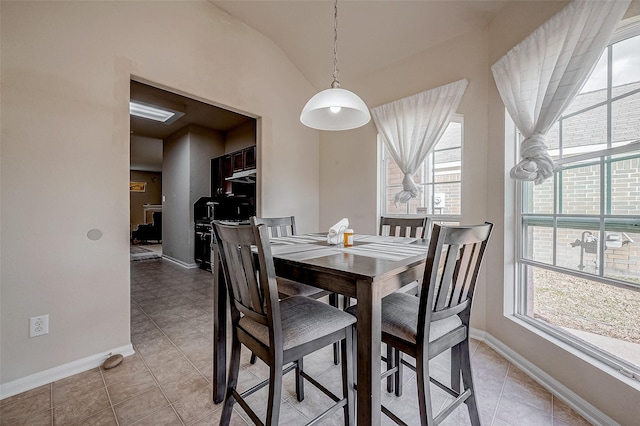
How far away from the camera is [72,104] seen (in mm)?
1845

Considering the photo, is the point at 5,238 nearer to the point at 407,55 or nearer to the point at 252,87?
the point at 252,87

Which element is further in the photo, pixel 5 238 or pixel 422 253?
pixel 5 238

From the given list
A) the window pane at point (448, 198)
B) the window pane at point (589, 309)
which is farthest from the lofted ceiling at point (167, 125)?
the window pane at point (589, 309)

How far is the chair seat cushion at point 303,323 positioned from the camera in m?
1.13

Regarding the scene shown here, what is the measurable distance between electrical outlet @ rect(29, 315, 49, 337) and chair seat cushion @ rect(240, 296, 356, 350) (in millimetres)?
1482

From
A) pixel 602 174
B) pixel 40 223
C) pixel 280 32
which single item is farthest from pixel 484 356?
pixel 280 32

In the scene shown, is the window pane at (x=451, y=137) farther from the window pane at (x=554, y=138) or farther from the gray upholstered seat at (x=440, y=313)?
the gray upholstered seat at (x=440, y=313)

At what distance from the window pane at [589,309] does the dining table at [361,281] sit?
41.8 inches

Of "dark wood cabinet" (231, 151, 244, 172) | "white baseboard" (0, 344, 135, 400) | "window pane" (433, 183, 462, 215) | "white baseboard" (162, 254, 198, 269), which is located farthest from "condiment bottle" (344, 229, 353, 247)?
"white baseboard" (162, 254, 198, 269)

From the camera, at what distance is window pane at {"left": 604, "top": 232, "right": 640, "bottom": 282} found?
1.35 m

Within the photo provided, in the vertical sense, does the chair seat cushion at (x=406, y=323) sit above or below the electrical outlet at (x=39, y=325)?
above

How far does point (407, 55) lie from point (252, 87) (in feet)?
5.59

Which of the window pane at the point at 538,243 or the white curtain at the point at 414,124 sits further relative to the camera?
the white curtain at the point at 414,124

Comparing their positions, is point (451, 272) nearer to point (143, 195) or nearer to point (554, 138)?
point (554, 138)
